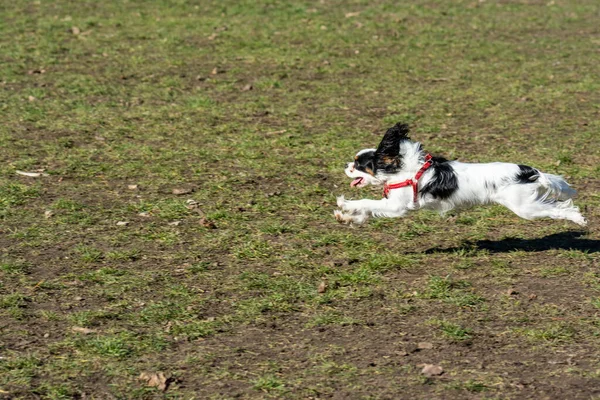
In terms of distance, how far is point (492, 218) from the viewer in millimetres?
8586

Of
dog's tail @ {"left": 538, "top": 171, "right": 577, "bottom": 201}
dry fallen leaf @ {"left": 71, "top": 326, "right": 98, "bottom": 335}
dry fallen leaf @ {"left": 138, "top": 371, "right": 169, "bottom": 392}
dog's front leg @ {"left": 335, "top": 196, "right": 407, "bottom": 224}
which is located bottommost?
dry fallen leaf @ {"left": 71, "top": 326, "right": 98, "bottom": 335}

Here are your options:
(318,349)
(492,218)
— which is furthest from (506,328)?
(492,218)

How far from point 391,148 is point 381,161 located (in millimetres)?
148

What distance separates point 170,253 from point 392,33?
9.87 m

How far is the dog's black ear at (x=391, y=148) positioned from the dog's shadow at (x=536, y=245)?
85cm

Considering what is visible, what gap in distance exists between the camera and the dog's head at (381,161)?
741 centimetres

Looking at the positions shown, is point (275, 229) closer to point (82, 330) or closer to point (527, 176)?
point (527, 176)

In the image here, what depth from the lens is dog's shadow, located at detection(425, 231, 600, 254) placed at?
309 inches

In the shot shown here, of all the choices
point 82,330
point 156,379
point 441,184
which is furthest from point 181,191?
point 156,379

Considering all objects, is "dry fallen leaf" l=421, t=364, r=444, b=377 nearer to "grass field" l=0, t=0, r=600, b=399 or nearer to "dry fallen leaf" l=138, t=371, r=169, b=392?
"grass field" l=0, t=0, r=600, b=399

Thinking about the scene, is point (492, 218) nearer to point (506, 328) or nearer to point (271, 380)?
point (506, 328)

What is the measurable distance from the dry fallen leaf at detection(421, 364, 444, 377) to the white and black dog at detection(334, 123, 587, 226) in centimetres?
200

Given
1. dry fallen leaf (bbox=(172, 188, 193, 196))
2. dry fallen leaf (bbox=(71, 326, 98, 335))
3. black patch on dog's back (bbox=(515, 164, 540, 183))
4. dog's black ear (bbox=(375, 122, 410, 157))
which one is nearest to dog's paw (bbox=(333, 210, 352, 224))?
dog's black ear (bbox=(375, 122, 410, 157))

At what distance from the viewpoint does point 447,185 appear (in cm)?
741
